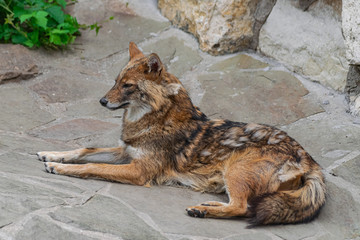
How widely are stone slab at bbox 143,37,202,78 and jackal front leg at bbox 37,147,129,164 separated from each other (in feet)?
7.14

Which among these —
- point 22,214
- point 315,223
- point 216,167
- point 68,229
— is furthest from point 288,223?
point 22,214

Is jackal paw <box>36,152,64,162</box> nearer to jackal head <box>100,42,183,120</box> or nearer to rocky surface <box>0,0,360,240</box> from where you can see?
rocky surface <box>0,0,360,240</box>

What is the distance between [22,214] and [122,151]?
195 cm

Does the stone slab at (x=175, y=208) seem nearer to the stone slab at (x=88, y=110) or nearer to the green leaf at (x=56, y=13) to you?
the stone slab at (x=88, y=110)

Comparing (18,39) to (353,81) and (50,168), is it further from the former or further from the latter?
(353,81)

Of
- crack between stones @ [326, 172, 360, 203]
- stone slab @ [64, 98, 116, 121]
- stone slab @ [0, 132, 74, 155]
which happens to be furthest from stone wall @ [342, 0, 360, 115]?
stone slab @ [0, 132, 74, 155]

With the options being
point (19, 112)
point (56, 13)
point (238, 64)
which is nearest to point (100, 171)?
point (19, 112)

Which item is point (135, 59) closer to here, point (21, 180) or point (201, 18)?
point (21, 180)

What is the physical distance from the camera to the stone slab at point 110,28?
24.8ft

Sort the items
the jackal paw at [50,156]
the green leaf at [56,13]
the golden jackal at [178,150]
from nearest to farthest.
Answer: the golden jackal at [178,150] → the jackal paw at [50,156] → the green leaf at [56,13]

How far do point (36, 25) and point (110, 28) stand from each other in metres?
1.20

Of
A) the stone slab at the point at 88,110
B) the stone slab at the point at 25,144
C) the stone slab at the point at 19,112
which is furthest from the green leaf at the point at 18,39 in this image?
the stone slab at the point at 25,144

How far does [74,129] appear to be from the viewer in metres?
5.86

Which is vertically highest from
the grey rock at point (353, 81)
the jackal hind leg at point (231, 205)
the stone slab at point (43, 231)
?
the grey rock at point (353, 81)
